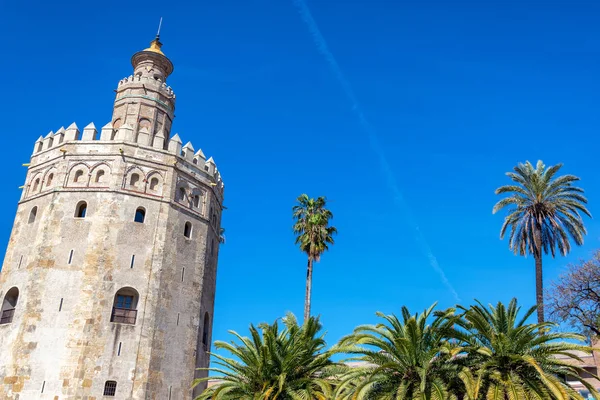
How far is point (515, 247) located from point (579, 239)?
138 inches

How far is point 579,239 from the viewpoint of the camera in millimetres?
33062

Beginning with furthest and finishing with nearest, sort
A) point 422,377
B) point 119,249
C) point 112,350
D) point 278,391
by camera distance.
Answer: point 119,249 → point 112,350 → point 278,391 → point 422,377

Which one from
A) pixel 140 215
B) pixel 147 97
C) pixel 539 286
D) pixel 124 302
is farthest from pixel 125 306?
pixel 539 286

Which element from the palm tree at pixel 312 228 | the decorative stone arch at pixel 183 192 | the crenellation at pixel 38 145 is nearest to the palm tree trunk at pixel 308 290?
the palm tree at pixel 312 228

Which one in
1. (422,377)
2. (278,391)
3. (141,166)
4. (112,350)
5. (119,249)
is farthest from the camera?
(141,166)

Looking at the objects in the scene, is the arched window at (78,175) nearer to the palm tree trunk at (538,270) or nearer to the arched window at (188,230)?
the arched window at (188,230)

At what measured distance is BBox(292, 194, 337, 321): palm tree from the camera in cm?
3897

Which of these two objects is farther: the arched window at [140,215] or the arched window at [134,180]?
the arched window at [134,180]

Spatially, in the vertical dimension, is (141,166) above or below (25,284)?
above

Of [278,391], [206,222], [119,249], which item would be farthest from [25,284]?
[278,391]

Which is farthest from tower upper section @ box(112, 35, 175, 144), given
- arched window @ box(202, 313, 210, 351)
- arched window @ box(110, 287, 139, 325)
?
arched window @ box(202, 313, 210, 351)

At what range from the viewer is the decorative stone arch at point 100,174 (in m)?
33.5

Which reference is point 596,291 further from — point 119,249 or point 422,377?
point 119,249

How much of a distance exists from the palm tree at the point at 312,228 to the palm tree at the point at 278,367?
1144 cm
